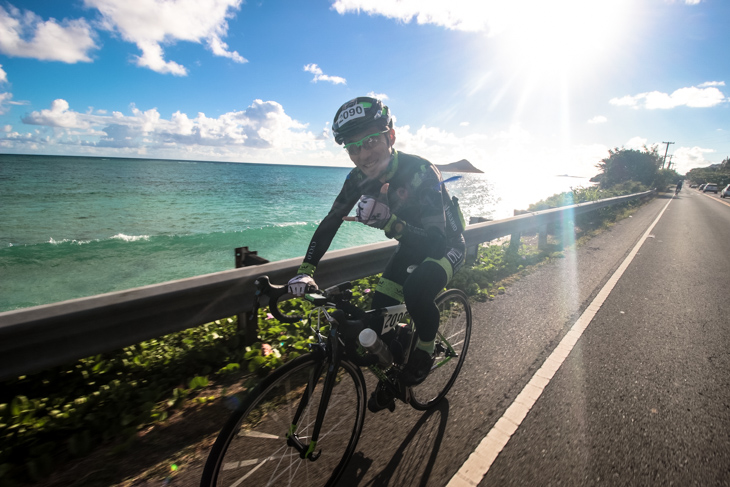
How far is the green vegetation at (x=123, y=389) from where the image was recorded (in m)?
2.18

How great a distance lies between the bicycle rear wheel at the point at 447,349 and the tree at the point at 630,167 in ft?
188

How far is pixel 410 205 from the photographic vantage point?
8.24ft

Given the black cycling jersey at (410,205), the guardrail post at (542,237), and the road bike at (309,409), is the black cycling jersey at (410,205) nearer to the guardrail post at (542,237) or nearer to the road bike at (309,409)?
the road bike at (309,409)

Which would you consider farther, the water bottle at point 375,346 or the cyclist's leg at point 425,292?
the cyclist's leg at point 425,292

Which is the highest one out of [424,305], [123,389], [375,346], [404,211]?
[404,211]

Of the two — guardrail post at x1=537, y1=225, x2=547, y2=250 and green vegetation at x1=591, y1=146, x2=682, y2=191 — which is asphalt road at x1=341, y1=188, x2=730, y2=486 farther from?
green vegetation at x1=591, y1=146, x2=682, y2=191

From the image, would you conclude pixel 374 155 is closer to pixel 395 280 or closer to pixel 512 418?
pixel 395 280

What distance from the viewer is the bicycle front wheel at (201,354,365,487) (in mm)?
1704

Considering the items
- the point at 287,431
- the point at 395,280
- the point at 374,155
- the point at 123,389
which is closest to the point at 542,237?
the point at 395,280

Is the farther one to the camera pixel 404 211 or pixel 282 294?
pixel 404 211

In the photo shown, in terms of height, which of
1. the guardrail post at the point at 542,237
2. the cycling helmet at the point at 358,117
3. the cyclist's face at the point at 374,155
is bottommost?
the guardrail post at the point at 542,237

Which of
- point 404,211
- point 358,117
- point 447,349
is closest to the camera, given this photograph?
point 358,117

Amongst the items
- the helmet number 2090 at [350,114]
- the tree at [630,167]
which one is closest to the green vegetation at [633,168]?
the tree at [630,167]

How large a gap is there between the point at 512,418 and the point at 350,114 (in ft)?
8.35
